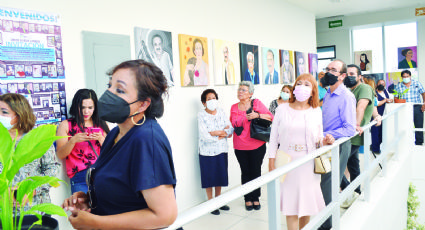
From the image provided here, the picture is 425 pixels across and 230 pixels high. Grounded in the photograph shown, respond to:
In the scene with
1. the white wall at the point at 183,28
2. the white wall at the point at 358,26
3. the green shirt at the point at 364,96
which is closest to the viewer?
the white wall at the point at 183,28

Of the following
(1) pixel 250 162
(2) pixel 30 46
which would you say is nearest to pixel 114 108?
(2) pixel 30 46

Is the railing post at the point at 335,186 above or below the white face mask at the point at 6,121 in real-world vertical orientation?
below

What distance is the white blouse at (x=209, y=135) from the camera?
4.09 meters

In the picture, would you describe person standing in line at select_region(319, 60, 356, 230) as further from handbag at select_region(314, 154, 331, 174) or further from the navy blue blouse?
the navy blue blouse

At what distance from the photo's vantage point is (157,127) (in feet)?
3.79

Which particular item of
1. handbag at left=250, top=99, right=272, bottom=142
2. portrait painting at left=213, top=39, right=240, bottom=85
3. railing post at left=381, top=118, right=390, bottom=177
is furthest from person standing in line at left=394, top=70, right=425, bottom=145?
handbag at left=250, top=99, right=272, bottom=142

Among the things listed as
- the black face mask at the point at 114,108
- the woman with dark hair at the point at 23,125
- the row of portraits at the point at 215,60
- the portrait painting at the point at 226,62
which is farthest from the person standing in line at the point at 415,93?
the black face mask at the point at 114,108

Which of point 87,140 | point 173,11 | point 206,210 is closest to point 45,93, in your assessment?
point 87,140

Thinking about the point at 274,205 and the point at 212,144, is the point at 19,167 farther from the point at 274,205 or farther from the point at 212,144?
the point at 212,144

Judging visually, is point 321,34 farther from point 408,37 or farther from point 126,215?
point 126,215

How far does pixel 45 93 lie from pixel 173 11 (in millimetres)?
1900

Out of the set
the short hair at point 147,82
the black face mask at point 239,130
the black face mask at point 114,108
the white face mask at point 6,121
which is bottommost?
the black face mask at point 239,130

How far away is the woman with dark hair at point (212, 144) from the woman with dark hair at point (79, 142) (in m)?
1.53

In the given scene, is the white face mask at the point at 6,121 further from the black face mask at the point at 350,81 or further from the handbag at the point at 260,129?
the black face mask at the point at 350,81
